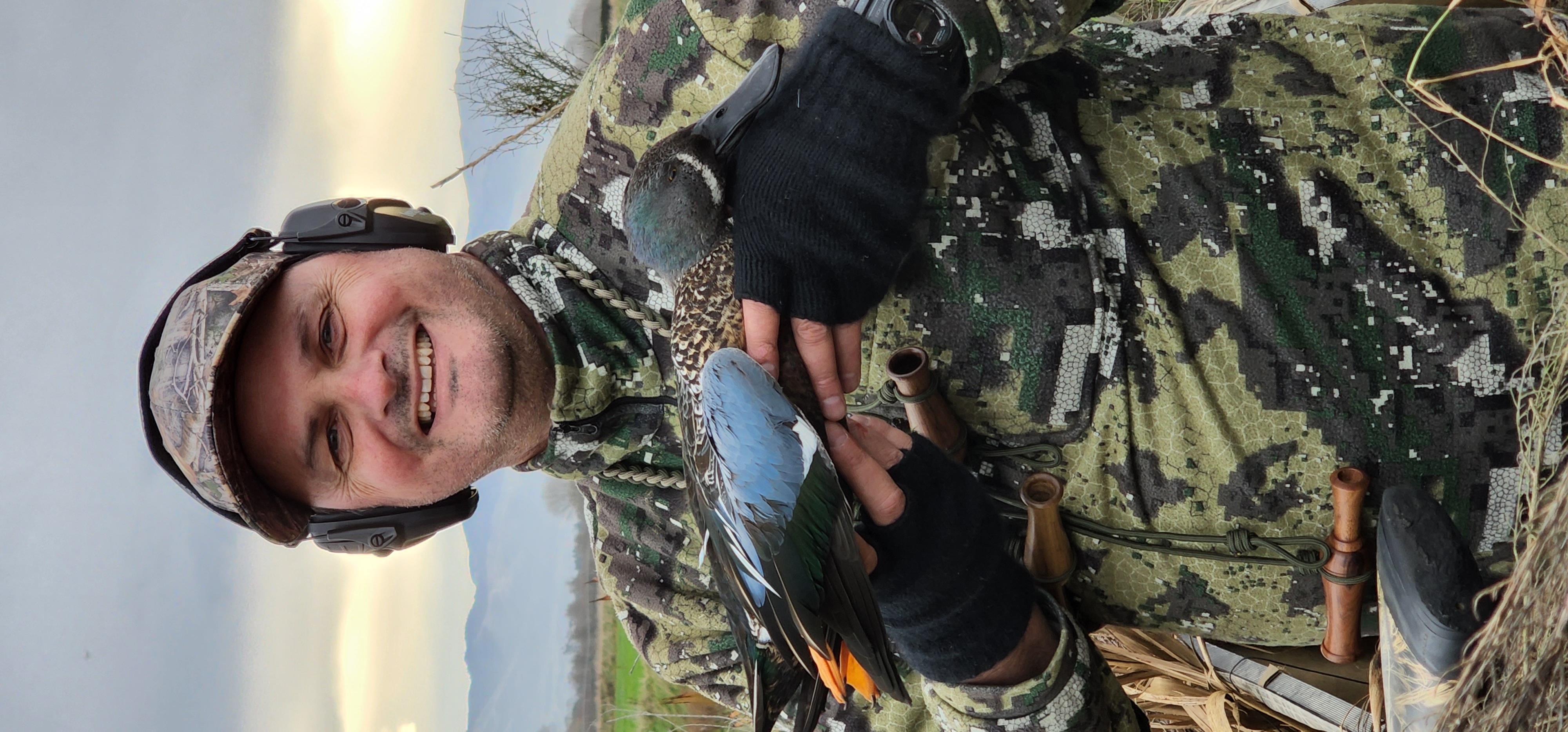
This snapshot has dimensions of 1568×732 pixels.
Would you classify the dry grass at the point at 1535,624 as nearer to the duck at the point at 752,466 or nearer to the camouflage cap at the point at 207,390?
the duck at the point at 752,466

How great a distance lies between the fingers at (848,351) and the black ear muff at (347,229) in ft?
2.31

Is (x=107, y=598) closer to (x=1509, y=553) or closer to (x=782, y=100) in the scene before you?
(x=782, y=100)

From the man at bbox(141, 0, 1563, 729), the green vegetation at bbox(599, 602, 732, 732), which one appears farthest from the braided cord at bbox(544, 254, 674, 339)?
the green vegetation at bbox(599, 602, 732, 732)

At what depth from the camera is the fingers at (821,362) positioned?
0.84m

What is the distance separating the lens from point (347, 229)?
4.00ft

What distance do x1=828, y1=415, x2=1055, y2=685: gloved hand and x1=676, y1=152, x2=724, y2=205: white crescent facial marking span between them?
0.26m

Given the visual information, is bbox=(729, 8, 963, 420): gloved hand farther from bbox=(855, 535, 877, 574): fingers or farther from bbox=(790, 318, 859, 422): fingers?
bbox=(855, 535, 877, 574): fingers

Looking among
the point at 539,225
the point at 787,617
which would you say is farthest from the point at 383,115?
the point at 787,617

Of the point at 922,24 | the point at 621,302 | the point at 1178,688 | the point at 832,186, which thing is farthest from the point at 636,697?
the point at 922,24

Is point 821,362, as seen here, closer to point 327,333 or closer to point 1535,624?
point 1535,624

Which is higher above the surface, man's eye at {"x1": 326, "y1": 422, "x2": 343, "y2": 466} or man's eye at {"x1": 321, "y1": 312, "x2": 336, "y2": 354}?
man's eye at {"x1": 321, "y1": 312, "x2": 336, "y2": 354}

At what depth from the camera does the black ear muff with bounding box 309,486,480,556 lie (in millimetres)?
1216

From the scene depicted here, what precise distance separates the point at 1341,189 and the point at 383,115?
5.64ft

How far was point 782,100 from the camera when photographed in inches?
35.1
